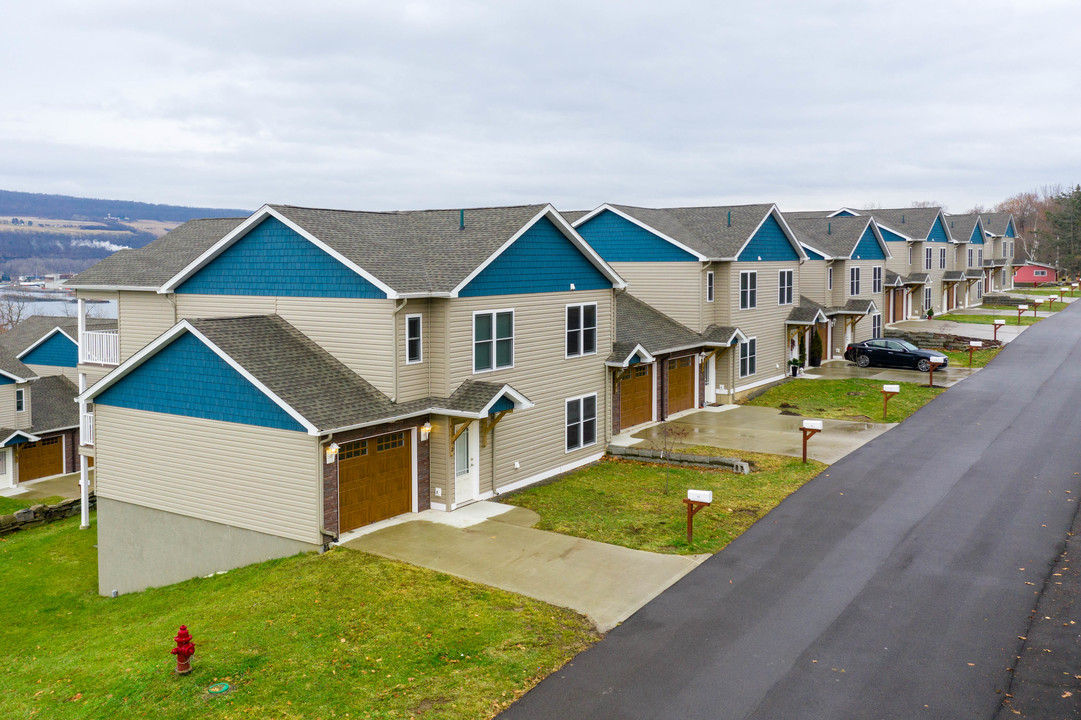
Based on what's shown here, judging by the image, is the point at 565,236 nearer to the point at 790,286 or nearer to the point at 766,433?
the point at 766,433

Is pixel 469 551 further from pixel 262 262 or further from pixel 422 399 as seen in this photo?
pixel 262 262

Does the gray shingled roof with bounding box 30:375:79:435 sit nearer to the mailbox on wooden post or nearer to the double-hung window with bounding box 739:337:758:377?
the double-hung window with bounding box 739:337:758:377

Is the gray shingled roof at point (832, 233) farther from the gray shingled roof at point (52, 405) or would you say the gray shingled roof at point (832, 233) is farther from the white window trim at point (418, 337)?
the gray shingled roof at point (52, 405)

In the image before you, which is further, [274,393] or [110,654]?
[274,393]

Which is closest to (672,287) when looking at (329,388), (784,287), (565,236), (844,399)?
(784,287)

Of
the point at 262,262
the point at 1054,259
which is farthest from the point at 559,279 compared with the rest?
the point at 1054,259
